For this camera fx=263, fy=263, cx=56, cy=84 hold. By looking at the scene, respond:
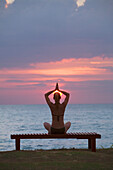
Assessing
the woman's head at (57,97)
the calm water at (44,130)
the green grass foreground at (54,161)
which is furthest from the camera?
the calm water at (44,130)

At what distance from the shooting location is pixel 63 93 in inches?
408

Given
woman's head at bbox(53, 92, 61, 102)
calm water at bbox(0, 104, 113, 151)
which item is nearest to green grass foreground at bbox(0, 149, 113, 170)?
woman's head at bbox(53, 92, 61, 102)

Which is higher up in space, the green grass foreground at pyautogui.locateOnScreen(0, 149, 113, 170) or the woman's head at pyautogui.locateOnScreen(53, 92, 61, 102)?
the woman's head at pyautogui.locateOnScreen(53, 92, 61, 102)

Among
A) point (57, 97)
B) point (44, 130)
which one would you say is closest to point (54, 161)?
point (57, 97)

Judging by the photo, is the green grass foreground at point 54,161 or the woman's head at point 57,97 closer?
the green grass foreground at point 54,161

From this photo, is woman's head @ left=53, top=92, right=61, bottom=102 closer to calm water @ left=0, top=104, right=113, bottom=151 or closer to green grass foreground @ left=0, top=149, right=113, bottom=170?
green grass foreground @ left=0, top=149, right=113, bottom=170

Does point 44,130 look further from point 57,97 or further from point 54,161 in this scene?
point 54,161

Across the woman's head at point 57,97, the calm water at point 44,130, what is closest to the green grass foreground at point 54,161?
the woman's head at point 57,97

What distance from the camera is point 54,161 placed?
793 cm

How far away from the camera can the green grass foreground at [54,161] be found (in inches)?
289

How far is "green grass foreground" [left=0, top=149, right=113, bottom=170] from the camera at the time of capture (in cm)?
734

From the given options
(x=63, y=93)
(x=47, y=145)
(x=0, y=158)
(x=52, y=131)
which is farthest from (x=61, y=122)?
(x=47, y=145)

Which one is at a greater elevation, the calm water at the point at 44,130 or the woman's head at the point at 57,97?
the woman's head at the point at 57,97

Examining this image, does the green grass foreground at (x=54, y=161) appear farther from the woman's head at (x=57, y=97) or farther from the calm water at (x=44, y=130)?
the calm water at (x=44, y=130)
